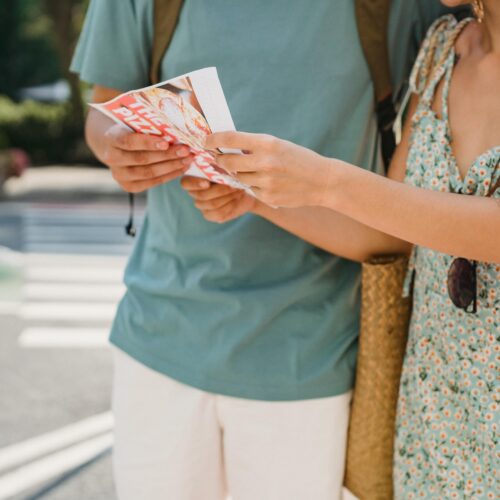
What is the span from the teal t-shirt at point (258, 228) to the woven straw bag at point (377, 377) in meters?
0.06

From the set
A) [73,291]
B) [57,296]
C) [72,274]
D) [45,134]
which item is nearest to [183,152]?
[57,296]

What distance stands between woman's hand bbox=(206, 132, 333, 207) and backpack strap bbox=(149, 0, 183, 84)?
1.58 ft

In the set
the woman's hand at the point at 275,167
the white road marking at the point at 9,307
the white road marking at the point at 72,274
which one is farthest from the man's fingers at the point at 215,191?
the white road marking at the point at 72,274

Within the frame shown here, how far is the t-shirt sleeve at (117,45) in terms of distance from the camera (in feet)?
5.76

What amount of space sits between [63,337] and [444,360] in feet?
15.1

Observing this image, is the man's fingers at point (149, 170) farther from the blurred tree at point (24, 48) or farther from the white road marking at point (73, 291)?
the blurred tree at point (24, 48)

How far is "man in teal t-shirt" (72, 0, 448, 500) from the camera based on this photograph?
5.54 feet

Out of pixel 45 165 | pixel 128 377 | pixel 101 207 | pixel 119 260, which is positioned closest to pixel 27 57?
pixel 45 165

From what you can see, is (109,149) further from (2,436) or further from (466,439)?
(2,436)

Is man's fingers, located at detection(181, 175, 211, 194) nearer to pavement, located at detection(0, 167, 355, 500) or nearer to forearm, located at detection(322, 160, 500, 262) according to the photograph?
forearm, located at detection(322, 160, 500, 262)

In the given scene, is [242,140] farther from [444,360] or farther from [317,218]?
[444,360]

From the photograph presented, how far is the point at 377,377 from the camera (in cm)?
171

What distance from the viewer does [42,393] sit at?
471cm

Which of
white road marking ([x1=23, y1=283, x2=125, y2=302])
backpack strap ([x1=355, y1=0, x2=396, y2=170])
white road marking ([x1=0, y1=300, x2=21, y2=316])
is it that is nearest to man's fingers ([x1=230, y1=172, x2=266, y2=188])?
backpack strap ([x1=355, y1=0, x2=396, y2=170])
